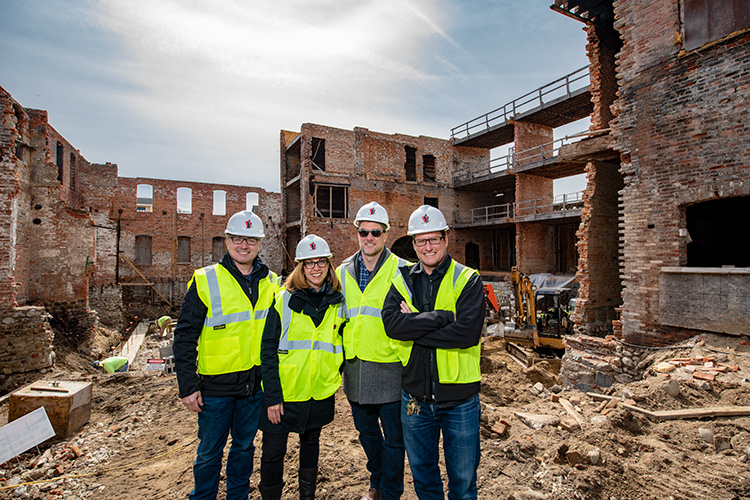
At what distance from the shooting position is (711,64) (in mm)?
5992

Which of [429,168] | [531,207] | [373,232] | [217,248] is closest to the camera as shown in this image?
[373,232]

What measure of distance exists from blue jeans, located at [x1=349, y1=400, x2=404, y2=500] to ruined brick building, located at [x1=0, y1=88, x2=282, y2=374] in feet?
31.7

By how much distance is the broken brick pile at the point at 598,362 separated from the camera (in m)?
7.04

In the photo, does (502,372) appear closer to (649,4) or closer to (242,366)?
(242,366)

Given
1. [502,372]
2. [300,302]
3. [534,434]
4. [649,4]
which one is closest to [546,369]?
[502,372]

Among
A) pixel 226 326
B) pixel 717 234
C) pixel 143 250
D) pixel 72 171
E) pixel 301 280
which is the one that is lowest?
pixel 226 326

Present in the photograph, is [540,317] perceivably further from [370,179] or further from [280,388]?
[370,179]

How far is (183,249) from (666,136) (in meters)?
23.9

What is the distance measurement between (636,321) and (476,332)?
6.30m

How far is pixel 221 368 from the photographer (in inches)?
117

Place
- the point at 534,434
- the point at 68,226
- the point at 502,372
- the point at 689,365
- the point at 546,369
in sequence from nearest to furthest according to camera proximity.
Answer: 1. the point at 534,434
2. the point at 689,365
3. the point at 502,372
4. the point at 546,369
5. the point at 68,226

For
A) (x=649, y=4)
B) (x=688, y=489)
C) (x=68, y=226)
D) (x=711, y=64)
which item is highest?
(x=649, y=4)

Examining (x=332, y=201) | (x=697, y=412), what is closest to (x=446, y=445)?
(x=697, y=412)

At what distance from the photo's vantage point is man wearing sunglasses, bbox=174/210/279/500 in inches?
115
